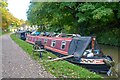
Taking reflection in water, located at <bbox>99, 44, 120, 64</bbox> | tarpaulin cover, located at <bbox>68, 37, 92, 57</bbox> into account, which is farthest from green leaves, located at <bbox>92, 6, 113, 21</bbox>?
tarpaulin cover, located at <bbox>68, 37, 92, 57</bbox>

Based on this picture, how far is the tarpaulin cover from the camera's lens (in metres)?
13.6

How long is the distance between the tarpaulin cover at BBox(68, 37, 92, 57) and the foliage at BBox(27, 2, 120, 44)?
2.96m

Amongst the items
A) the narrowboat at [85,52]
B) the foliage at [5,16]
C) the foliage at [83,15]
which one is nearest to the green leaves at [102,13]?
the foliage at [83,15]

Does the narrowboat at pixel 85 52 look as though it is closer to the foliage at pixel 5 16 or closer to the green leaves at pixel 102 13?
the green leaves at pixel 102 13

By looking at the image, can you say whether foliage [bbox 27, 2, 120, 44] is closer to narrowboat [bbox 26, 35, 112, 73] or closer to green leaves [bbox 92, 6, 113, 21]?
green leaves [bbox 92, 6, 113, 21]

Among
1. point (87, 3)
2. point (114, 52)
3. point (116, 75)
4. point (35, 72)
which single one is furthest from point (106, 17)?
point (116, 75)

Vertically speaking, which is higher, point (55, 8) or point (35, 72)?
point (55, 8)

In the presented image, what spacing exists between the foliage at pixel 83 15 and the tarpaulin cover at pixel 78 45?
9.70ft

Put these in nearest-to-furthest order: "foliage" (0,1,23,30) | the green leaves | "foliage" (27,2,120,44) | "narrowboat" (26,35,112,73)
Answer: "narrowboat" (26,35,112,73)
the green leaves
"foliage" (27,2,120,44)
"foliage" (0,1,23,30)

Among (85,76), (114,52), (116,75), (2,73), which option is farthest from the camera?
(114,52)

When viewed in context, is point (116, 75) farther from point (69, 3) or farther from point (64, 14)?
point (64, 14)

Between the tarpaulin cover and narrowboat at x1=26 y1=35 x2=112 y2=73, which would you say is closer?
narrowboat at x1=26 y1=35 x2=112 y2=73

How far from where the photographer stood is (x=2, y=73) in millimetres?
7695

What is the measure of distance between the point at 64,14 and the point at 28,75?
Answer: 14497mm
